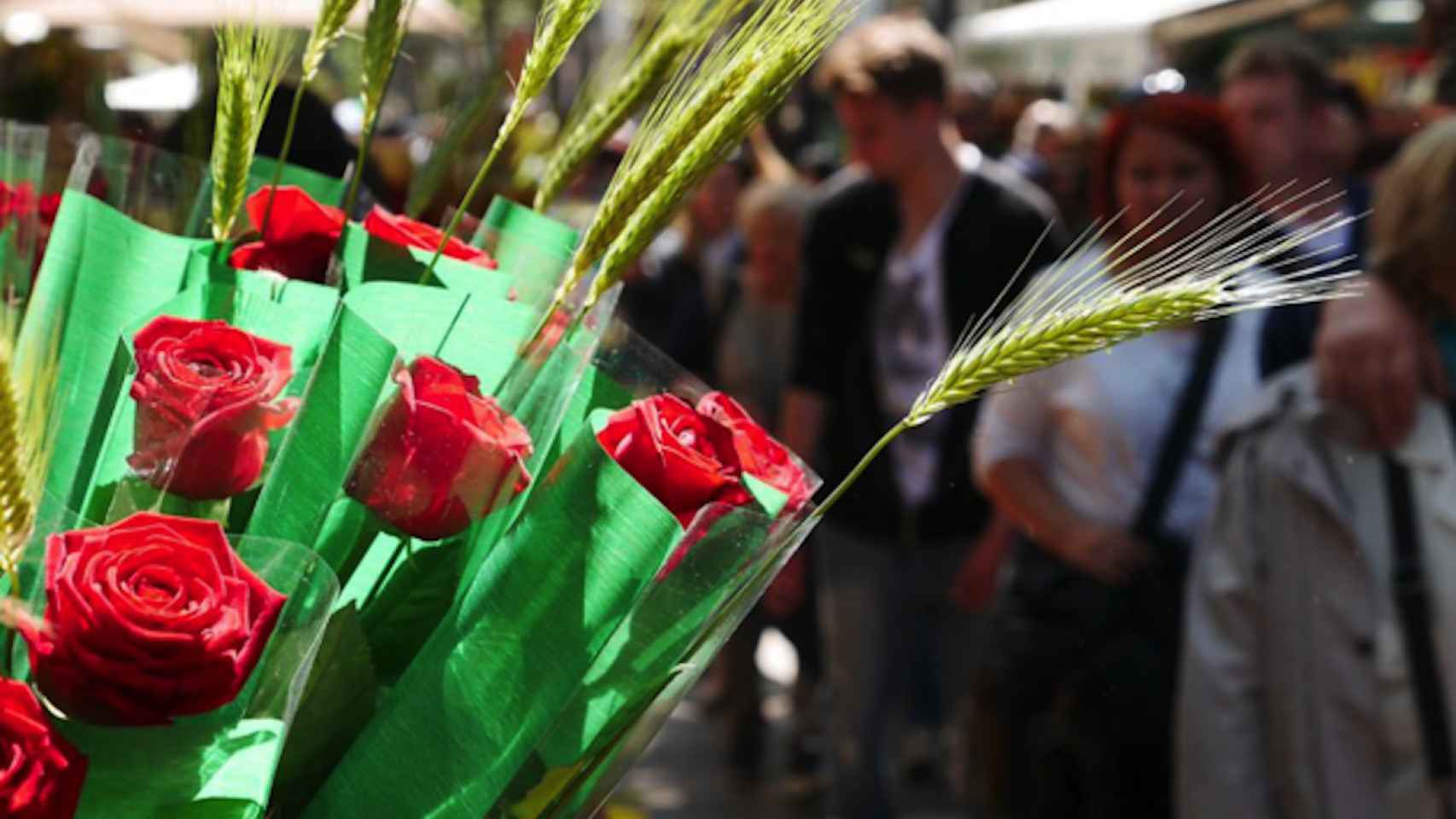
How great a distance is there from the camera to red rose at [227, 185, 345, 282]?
1517 mm

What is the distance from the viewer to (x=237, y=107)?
4.54 ft

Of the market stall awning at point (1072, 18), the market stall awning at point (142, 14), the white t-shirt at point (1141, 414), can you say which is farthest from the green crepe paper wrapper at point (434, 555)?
the market stall awning at point (1072, 18)

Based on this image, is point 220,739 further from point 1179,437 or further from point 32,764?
point 1179,437

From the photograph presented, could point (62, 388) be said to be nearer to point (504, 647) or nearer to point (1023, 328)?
point (504, 647)

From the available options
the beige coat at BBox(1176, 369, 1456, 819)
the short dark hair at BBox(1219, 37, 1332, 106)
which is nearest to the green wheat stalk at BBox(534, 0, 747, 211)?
the beige coat at BBox(1176, 369, 1456, 819)

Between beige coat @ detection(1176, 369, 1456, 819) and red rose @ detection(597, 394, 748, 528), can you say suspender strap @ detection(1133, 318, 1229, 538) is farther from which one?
red rose @ detection(597, 394, 748, 528)

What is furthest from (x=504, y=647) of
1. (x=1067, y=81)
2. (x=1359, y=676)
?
(x=1067, y=81)

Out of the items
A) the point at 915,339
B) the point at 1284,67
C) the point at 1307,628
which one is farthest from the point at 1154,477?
the point at 1284,67

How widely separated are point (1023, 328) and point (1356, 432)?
228cm

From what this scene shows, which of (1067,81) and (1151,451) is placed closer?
(1151,451)

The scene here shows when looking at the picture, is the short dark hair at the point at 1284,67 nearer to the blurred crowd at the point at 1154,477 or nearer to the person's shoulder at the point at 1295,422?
the blurred crowd at the point at 1154,477

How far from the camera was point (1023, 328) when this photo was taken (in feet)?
4.22

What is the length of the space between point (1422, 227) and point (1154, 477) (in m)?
0.63

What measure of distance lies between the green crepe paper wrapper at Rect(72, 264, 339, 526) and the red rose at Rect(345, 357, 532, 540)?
2.8 inches
